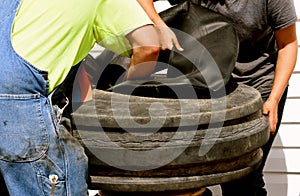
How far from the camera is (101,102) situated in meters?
2.21

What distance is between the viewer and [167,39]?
2186mm

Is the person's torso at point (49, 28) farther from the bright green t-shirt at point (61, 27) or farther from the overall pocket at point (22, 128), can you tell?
the overall pocket at point (22, 128)

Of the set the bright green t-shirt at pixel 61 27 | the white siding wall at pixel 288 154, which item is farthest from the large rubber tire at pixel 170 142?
the white siding wall at pixel 288 154

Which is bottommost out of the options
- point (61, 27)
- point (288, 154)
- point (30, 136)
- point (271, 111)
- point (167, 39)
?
point (288, 154)

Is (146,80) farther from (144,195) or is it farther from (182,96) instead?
(144,195)

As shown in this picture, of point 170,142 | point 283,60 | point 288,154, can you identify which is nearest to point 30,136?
point 170,142

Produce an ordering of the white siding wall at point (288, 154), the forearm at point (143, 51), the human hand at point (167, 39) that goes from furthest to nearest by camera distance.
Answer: the white siding wall at point (288, 154) < the human hand at point (167, 39) < the forearm at point (143, 51)

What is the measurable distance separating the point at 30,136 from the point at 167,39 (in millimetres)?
616

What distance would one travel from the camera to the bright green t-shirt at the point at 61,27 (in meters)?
1.89

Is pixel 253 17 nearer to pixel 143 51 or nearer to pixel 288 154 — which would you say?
pixel 143 51

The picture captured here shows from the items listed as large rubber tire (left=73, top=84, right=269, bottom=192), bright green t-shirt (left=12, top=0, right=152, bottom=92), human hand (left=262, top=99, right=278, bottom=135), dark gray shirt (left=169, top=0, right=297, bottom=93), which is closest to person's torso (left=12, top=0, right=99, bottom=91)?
bright green t-shirt (left=12, top=0, right=152, bottom=92)

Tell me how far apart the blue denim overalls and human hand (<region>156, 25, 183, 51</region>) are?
455 mm

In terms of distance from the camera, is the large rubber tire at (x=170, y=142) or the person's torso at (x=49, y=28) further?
the large rubber tire at (x=170, y=142)

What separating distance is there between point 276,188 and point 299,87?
0.67 metres
